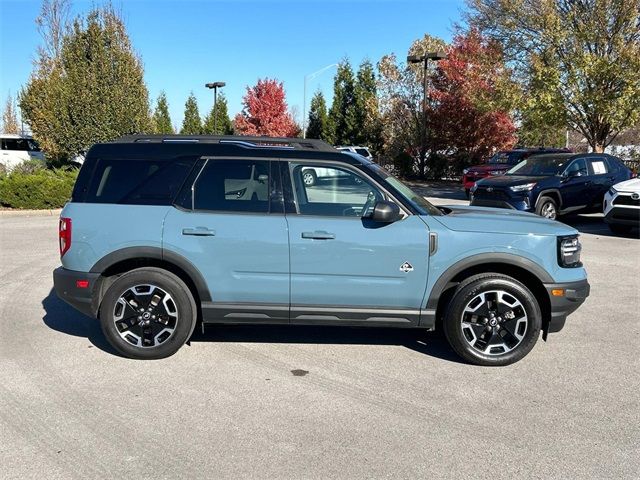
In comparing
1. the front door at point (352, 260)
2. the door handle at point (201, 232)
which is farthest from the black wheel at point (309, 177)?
the door handle at point (201, 232)

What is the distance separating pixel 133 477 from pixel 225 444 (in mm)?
564

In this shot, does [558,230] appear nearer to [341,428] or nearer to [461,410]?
[461,410]

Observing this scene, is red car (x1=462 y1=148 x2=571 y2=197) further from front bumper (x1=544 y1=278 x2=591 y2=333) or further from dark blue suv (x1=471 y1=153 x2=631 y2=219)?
front bumper (x1=544 y1=278 x2=591 y2=333)

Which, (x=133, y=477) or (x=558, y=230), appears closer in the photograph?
(x=133, y=477)

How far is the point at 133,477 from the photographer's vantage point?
303 cm

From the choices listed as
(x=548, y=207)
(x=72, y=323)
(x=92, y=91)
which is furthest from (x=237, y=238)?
(x=92, y=91)

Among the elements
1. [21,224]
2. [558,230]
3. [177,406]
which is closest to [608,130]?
[558,230]

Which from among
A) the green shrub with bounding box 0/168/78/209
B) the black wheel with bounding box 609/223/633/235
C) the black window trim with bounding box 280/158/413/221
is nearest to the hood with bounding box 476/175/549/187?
the black wheel with bounding box 609/223/633/235

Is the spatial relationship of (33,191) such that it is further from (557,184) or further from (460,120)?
(460,120)

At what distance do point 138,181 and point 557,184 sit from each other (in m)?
10.5

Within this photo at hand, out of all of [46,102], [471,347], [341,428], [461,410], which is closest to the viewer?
[341,428]

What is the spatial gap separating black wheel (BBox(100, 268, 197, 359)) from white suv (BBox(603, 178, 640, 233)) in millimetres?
9295

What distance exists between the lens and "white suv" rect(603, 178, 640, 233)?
35.2 ft

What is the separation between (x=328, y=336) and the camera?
5.39 meters
